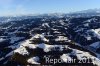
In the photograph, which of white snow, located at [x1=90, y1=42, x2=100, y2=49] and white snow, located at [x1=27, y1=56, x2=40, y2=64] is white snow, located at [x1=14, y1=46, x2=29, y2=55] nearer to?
white snow, located at [x1=27, y1=56, x2=40, y2=64]

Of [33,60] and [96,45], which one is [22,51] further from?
[96,45]

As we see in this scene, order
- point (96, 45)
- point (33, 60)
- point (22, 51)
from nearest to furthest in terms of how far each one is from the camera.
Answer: point (33, 60), point (22, 51), point (96, 45)

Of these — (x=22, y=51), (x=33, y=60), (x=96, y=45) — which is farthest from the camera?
(x=96, y=45)

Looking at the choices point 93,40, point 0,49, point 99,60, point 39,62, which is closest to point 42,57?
point 39,62

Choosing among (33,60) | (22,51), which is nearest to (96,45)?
(22,51)

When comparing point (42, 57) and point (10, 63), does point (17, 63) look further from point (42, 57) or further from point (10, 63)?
point (42, 57)

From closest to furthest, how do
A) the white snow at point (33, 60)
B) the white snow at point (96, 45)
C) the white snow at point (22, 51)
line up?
the white snow at point (33, 60), the white snow at point (22, 51), the white snow at point (96, 45)

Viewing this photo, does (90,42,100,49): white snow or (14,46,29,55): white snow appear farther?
(90,42,100,49): white snow

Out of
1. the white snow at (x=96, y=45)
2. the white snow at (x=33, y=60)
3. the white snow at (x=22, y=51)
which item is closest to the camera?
the white snow at (x=33, y=60)

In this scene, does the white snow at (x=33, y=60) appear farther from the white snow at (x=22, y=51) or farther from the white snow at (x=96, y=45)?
the white snow at (x=96, y=45)

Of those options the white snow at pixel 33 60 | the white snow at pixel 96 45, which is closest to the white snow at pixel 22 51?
the white snow at pixel 33 60

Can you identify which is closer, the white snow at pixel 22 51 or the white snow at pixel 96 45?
the white snow at pixel 22 51

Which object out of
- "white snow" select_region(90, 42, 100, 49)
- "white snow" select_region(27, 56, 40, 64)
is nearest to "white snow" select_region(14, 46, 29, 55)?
"white snow" select_region(27, 56, 40, 64)
